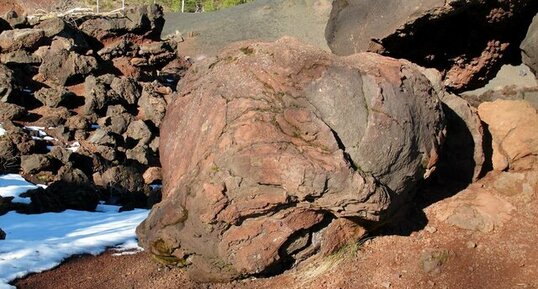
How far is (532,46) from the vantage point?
7.70 meters

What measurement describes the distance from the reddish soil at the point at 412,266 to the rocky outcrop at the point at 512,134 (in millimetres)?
498

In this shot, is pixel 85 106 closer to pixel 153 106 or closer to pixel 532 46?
pixel 153 106

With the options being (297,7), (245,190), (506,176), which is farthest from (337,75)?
(297,7)

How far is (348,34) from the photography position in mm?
8453

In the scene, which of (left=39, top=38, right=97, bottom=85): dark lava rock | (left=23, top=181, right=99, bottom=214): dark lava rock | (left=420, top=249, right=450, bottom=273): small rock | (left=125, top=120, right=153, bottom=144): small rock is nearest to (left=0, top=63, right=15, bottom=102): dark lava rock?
Result: (left=39, top=38, right=97, bottom=85): dark lava rock

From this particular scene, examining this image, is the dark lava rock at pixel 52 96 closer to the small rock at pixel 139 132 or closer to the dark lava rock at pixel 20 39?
the dark lava rock at pixel 20 39

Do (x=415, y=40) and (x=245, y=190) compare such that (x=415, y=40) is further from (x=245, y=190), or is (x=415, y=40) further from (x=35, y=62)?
(x=35, y=62)

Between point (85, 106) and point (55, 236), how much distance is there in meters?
7.97

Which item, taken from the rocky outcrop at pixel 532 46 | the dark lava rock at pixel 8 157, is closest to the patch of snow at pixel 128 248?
the rocky outcrop at pixel 532 46

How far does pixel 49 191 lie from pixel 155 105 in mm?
5766

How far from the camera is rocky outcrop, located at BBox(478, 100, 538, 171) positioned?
6.34m

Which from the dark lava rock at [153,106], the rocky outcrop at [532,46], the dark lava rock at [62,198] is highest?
the rocky outcrop at [532,46]

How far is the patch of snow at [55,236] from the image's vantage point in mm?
5988

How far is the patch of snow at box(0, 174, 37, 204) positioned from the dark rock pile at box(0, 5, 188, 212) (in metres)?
0.23
